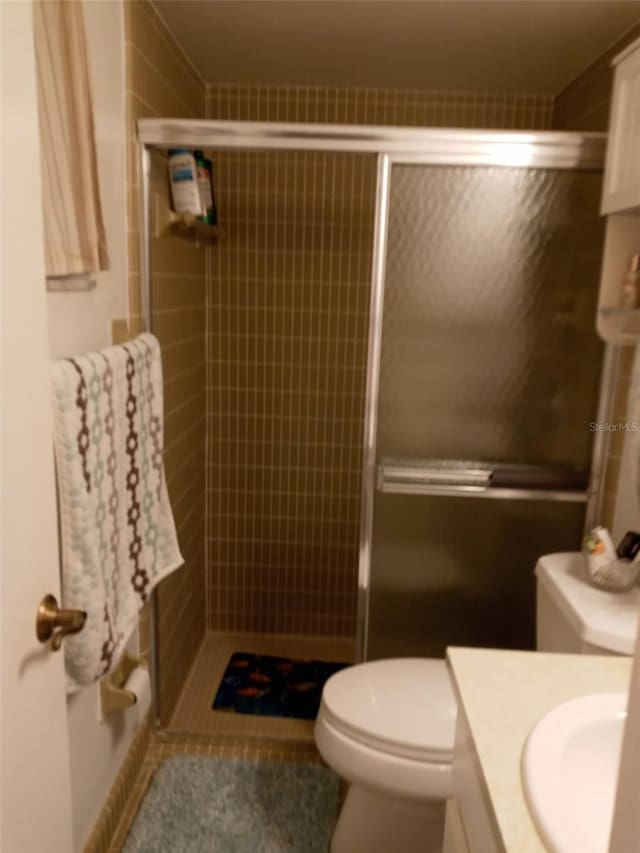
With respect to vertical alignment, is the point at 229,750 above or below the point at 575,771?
below

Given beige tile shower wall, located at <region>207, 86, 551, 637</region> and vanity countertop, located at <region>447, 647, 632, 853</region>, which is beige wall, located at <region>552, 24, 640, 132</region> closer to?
beige tile shower wall, located at <region>207, 86, 551, 637</region>

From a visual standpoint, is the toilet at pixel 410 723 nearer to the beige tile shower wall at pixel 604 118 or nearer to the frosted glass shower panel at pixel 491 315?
the beige tile shower wall at pixel 604 118

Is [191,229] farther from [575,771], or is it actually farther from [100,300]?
[575,771]

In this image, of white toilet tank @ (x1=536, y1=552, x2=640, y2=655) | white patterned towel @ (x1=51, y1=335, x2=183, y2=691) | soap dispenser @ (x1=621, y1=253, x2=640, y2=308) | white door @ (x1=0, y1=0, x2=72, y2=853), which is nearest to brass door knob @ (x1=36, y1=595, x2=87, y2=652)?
white door @ (x1=0, y1=0, x2=72, y2=853)

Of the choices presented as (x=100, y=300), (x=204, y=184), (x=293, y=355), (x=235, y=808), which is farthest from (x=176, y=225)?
(x=235, y=808)

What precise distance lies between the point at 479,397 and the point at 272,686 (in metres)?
1.34

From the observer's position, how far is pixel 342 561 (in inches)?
108

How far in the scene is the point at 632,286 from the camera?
1.49 meters

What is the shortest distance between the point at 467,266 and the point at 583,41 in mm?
775

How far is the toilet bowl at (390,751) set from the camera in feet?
4.77

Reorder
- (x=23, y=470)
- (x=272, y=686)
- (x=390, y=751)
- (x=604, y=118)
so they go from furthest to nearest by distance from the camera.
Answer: (x=272, y=686) → (x=604, y=118) → (x=390, y=751) → (x=23, y=470)

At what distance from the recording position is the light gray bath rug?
173 centimetres

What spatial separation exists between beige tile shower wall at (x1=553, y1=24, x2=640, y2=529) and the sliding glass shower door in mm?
60

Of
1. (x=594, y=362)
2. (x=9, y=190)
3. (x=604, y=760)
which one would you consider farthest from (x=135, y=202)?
(x=604, y=760)
